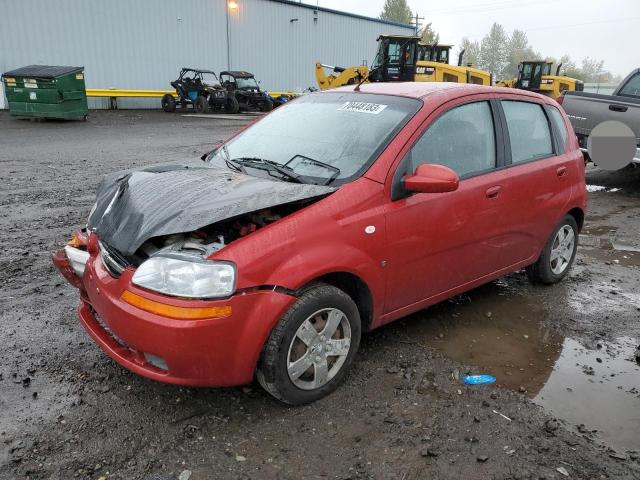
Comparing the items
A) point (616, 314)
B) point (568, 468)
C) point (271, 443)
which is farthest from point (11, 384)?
point (616, 314)

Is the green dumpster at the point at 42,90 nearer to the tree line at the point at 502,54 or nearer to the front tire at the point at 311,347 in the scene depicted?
the front tire at the point at 311,347

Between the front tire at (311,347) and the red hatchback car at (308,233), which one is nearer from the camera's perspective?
the red hatchback car at (308,233)

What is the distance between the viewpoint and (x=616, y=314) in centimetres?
412

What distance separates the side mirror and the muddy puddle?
115 centimetres

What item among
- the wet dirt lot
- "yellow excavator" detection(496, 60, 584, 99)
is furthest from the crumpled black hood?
"yellow excavator" detection(496, 60, 584, 99)

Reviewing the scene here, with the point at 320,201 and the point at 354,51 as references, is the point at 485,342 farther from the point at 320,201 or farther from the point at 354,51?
the point at 354,51

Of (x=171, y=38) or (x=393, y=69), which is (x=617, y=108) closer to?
(x=393, y=69)

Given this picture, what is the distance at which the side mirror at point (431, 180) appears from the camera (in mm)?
2898

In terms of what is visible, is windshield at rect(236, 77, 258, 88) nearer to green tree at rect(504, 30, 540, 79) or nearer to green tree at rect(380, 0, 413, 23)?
green tree at rect(380, 0, 413, 23)

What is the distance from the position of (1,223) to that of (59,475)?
172 inches

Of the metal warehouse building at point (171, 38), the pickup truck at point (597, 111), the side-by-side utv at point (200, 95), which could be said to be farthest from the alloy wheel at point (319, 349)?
the metal warehouse building at point (171, 38)

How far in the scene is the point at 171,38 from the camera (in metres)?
26.5

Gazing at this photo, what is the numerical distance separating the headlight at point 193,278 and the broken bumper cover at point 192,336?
0.04 m

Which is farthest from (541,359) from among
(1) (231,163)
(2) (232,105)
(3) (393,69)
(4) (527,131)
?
(2) (232,105)
